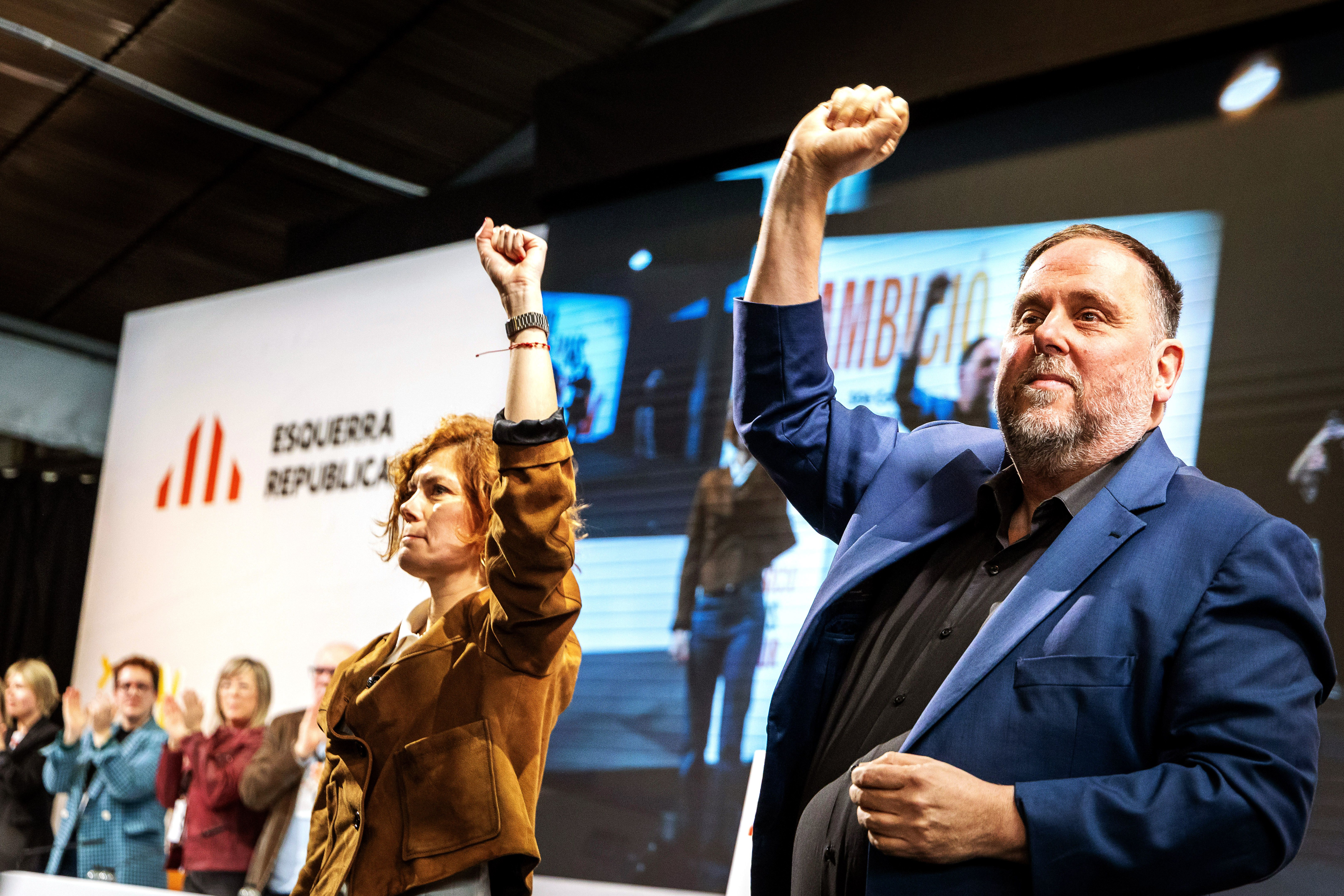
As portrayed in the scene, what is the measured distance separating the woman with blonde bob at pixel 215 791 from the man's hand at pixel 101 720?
0.38m

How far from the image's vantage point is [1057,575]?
4.15 feet

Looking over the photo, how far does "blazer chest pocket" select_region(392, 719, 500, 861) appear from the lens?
1.74m

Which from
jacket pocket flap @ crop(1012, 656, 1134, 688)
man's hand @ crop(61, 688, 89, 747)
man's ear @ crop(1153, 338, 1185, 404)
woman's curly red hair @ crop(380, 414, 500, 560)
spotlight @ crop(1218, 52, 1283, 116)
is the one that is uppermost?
spotlight @ crop(1218, 52, 1283, 116)

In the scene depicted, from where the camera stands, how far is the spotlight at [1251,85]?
3842mm

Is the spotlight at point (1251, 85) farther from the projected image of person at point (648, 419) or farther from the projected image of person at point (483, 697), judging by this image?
the projected image of person at point (483, 697)

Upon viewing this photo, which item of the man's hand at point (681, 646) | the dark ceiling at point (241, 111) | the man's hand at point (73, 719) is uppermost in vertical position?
the dark ceiling at point (241, 111)

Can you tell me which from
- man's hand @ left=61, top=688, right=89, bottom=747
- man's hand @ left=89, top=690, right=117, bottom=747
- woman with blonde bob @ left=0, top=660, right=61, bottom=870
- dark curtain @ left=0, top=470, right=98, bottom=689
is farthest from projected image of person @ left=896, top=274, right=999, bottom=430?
dark curtain @ left=0, top=470, right=98, bottom=689

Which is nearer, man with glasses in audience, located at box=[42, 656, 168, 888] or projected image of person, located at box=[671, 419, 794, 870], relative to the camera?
projected image of person, located at box=[671, 419, 794, 870]

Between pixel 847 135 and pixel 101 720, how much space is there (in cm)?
540

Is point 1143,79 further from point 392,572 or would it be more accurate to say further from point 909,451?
point 392,572

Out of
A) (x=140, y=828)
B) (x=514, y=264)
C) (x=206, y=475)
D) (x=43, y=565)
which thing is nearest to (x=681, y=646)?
(x=140, y=828)

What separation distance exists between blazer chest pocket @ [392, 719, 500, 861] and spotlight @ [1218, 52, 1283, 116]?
3261 mm

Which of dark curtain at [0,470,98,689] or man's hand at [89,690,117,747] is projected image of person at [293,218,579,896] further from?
dark curtain at [0,470,98,689]

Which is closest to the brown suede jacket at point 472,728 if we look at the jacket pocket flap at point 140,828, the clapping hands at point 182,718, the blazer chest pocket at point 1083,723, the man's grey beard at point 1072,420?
the man's grey beard at point 1072,420
